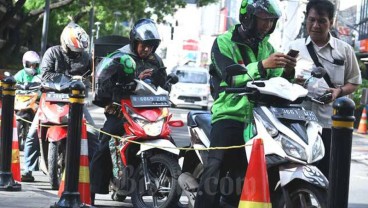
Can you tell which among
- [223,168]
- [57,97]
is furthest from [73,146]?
[57,97]

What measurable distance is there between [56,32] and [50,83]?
31.4m

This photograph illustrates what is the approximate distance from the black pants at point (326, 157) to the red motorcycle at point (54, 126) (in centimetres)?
348

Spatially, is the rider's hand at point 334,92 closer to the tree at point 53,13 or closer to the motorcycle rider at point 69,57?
the motorcycle rider at point 69,57

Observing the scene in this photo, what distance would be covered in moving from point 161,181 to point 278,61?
7.92ft

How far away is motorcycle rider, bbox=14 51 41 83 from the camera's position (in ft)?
44.8

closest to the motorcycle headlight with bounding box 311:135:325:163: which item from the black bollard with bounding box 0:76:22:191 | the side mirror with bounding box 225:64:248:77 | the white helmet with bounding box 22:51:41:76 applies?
the side mirror with bounding box 225:64:248:77

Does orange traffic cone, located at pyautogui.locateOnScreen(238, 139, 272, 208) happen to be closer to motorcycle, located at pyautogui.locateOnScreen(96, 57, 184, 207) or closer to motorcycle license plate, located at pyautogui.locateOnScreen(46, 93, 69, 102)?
motorcycle, located at pyautogui.locateOnScreen(96, 57, 184, 207)

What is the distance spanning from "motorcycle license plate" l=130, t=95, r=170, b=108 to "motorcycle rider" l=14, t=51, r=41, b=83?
5738 mm

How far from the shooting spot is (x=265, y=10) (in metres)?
6.14

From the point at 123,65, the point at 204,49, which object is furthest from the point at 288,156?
the point at 204,49

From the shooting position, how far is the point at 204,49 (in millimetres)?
94750

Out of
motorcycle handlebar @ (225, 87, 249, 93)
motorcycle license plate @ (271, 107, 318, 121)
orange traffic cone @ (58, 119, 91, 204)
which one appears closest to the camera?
motorcycle license plate @ (271, 107, 318, 121)

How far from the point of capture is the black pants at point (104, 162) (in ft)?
26.9

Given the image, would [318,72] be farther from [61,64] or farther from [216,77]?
[61,64]
